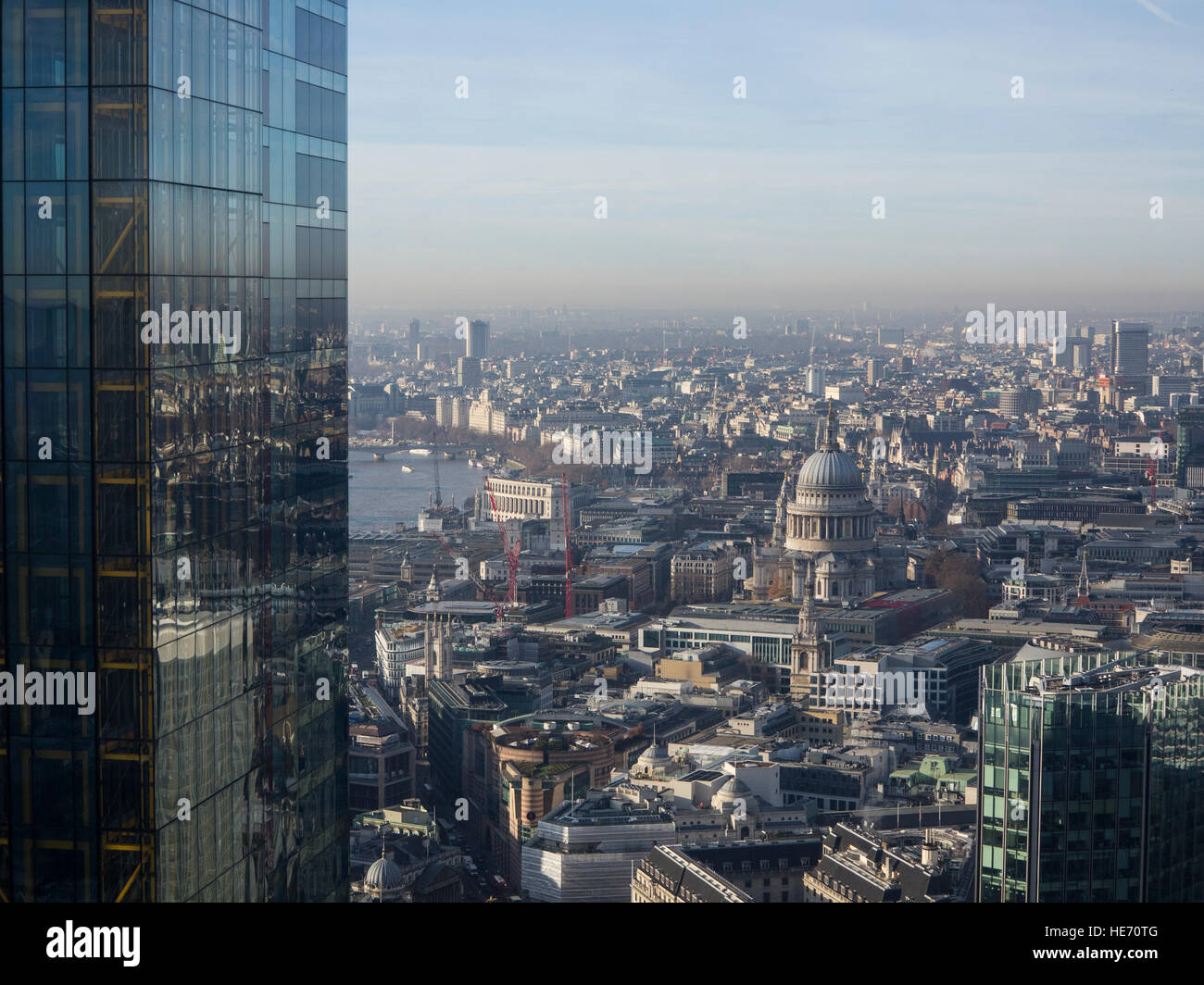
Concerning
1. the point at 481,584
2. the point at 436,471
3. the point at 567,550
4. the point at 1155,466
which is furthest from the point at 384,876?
the point at 436,471

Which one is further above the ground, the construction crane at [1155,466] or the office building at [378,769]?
the construction crane at [1155,466]

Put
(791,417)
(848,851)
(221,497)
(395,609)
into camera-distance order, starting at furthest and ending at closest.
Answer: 1. (791,417)
2. (395,609)
3. (848,851)
4. (221,497)

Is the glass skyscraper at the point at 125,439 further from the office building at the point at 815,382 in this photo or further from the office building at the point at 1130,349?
the office building at the point at 815,382

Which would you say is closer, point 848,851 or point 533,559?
point 848,851

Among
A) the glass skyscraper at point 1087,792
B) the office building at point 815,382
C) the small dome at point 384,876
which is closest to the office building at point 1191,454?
the office building at point 815,382
